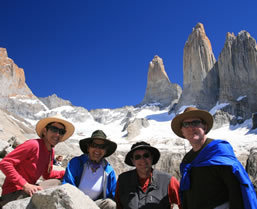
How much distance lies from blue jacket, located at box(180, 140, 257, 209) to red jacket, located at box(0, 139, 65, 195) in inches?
80.3

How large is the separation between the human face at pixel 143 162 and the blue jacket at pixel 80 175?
0.56 meters

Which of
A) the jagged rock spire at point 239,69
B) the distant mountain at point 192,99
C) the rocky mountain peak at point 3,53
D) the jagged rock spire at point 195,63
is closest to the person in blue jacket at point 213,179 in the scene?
the distant mountain at point 192,99

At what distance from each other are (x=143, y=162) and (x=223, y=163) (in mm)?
1120

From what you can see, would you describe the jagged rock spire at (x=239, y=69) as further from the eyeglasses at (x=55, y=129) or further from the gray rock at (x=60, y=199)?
the gray rock at (x=60, y=199)

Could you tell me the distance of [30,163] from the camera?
302 cm

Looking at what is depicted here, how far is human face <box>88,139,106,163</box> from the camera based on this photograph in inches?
129

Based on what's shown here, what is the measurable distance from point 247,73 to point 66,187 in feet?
211

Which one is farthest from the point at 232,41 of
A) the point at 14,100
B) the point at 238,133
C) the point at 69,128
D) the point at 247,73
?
the point at 14,100

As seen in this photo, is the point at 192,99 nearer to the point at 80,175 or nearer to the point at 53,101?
the point at 80,175

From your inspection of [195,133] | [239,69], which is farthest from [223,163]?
[239,69]

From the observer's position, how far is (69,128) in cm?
371

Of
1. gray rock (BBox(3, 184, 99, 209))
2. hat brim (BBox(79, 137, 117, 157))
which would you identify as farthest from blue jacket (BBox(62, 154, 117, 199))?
gray rock (BBox(3, 184, 99, 209))

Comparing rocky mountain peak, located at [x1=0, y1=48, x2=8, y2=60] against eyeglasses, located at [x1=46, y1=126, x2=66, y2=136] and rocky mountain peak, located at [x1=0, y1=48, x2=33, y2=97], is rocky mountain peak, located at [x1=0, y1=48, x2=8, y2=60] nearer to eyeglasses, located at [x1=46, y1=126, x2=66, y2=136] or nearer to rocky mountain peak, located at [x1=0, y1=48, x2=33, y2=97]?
rocky mountain peak, located at [x1=0, y1=48, x2=33, y2=97]

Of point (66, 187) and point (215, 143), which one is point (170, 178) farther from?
point (66, 187)
